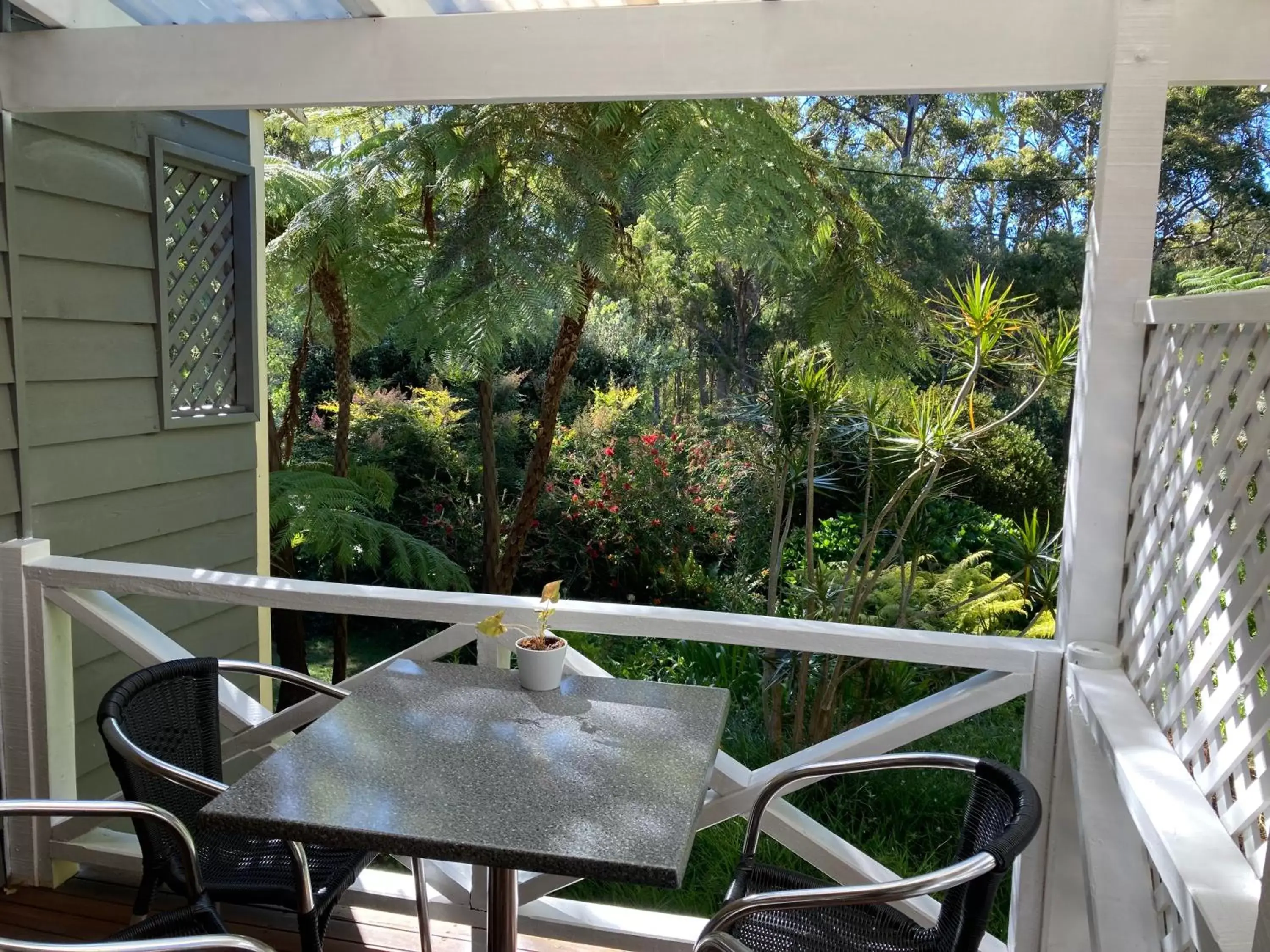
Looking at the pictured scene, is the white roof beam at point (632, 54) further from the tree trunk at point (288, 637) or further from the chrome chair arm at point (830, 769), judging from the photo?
the tree trunk at point (288, 637)

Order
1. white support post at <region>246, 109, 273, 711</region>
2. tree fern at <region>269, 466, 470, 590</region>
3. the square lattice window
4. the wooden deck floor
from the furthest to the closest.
→ 1. tree fern at <region>269, 466, 470, 590</region>
2. white support post at <region>246, 109, 273, 711</region>
3. the square lattice window
4. the wooden deck floor

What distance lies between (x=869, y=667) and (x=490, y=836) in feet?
12.8

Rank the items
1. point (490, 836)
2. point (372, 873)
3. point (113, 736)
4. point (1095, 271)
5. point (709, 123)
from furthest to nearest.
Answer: point (709, 123), point (372, 873), point (1095, 271), point (113, 736), point (490, 836)

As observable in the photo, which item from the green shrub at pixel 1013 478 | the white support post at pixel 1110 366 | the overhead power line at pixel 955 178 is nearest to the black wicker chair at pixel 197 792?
the white support post at pixel 1110 366

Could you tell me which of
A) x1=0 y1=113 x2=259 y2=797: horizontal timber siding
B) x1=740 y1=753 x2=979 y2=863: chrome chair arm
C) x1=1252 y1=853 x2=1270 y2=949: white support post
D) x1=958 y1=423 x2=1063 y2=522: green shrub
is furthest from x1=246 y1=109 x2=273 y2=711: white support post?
x1=958 y1=423 x2=1063 y2=522: green shrub

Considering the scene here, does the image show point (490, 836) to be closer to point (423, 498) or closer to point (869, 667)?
point (869, 667)

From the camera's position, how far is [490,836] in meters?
1.41

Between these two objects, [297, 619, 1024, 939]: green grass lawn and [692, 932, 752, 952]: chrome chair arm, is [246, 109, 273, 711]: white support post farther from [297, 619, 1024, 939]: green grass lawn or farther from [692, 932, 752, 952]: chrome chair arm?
[692, 932, 752, 952]: chrome chair arm

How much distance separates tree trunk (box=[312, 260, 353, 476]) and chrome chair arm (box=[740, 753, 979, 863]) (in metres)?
3.77

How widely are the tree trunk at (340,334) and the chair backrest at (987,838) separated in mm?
4068

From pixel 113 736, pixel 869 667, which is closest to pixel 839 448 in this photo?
pixel 869 667

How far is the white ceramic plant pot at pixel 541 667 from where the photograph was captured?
197 cm

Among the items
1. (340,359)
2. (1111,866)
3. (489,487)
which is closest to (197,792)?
(1111,866)

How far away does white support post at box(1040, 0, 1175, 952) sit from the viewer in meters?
1.91
